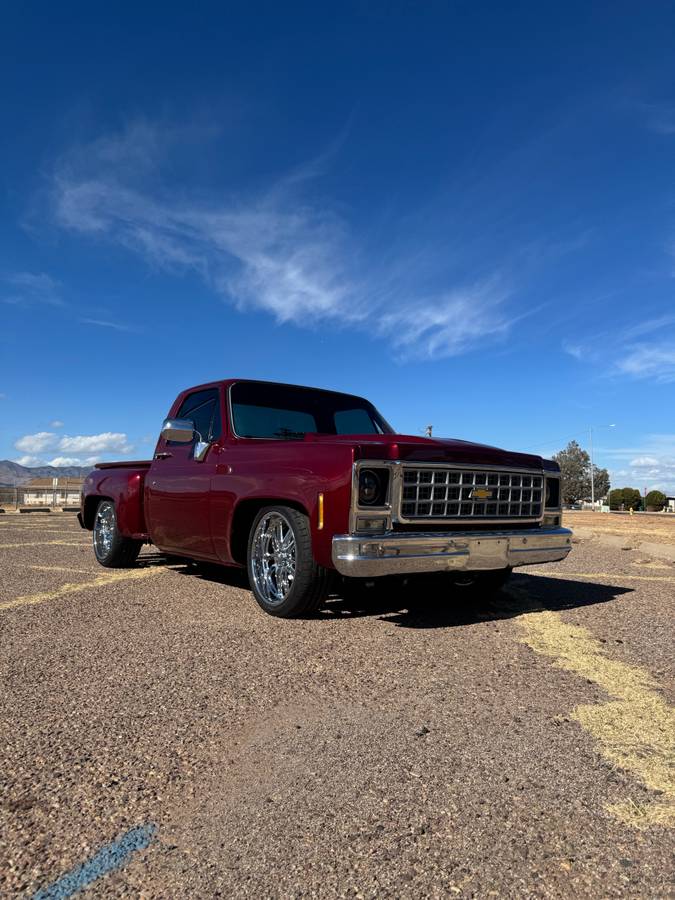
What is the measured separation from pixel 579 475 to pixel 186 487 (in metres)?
99.5

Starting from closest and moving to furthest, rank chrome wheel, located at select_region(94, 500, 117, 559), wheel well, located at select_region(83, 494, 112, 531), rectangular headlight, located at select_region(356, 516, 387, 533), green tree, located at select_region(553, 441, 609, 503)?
rectangular headlight, located at select_region(356, 516, 387, 533) < chrome wheel, located at select_region(94, 500, 117, 559) < wheel well, located at select_region(83, 494, 112, 531) < green tree, located at select_region(553, 441, 609, 503)

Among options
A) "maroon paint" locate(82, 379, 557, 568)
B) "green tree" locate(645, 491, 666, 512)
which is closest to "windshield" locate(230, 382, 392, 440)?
"maroon paint" locate(82, 379, 557, 568)

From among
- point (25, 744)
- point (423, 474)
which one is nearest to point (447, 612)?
point (423, 474)

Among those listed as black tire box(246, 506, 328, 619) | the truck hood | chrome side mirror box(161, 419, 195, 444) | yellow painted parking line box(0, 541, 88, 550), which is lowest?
yellow painted parking line box(0, 541, 88, 550)

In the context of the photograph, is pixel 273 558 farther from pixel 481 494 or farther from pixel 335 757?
pixel 335 757

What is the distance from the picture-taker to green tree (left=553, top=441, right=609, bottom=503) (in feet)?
314

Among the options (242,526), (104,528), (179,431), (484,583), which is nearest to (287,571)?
(242,526)

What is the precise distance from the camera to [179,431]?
5.38 metres

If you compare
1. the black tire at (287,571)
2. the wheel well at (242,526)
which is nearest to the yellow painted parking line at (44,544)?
the wheel well at (242,526)

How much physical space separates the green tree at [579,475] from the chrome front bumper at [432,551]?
9338cm

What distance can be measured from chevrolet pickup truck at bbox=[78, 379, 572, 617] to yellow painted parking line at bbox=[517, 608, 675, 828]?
766 millimetres

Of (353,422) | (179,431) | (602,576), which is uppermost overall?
(353,422)

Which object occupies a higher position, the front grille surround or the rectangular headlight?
the front grille surround

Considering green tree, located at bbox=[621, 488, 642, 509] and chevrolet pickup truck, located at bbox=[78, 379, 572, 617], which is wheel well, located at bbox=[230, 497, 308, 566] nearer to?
chevrolet pickup truck, located at bbox=[78, 379, 572, 617]
